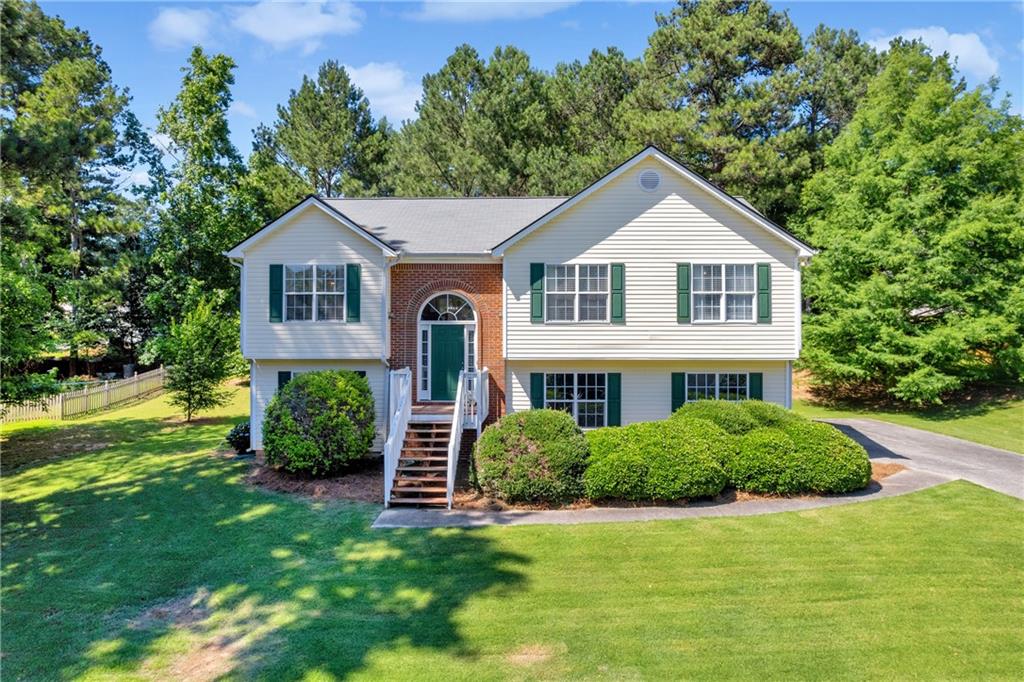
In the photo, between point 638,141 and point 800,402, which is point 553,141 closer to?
point 638,141

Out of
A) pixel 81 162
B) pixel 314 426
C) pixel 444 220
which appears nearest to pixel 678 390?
pixel 444 220

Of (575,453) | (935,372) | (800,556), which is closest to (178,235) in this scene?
(575,453)

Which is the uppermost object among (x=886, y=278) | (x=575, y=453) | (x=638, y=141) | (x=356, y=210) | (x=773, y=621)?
(x=638, y=141)

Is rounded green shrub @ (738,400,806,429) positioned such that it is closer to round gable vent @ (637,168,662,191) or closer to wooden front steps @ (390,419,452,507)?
round gable vent @ (637,168,662,191)

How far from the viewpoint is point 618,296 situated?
14.9m

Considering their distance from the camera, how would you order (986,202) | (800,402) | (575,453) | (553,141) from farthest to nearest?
(553,141)
(800,402)
(986,202)
(575,453)

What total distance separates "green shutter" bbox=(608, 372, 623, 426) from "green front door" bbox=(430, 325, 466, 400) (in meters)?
4.06

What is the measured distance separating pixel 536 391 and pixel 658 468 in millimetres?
4887

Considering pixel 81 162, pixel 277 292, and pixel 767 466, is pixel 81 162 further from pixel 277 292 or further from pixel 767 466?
pixel 767 466

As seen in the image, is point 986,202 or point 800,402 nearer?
point 986,202

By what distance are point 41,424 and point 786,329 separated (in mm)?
25656

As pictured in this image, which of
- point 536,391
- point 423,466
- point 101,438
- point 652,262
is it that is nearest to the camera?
point 423,466

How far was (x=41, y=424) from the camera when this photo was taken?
21.3 m

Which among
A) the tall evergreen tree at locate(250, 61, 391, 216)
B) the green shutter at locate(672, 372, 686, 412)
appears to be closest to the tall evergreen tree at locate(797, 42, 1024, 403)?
the green shutter at locate(672, 372, 686, 412)
